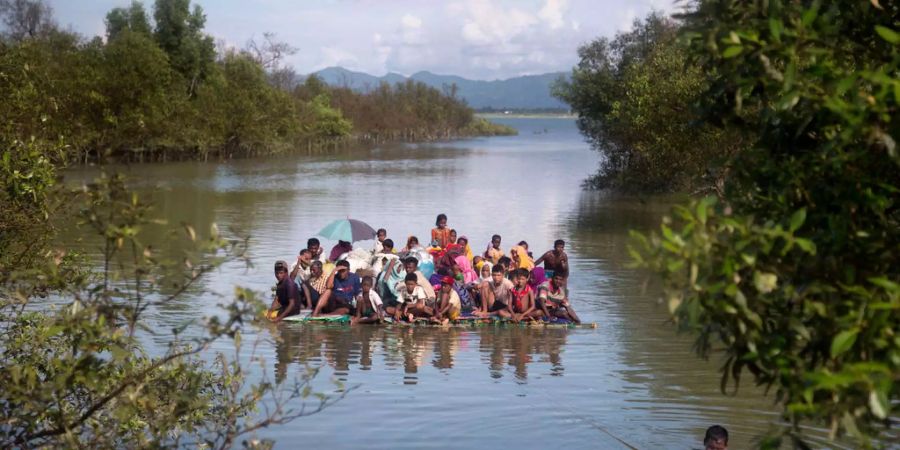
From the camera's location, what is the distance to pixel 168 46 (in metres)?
75.5

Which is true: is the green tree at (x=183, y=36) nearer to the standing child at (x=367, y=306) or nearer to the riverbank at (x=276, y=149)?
the riverbank at (x=276, y=149)

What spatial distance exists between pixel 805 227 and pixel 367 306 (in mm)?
13075

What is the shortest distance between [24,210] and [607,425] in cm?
Result: 668

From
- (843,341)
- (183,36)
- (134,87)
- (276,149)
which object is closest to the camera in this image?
(843,341)

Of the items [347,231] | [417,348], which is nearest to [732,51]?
[417,348]

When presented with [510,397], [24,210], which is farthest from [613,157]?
[24,210]

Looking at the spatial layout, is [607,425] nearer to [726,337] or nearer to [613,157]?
[726,337]

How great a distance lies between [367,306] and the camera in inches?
687

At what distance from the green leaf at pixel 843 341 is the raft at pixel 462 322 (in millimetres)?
13352

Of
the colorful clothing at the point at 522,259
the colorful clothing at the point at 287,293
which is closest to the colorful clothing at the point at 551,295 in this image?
the colorful clothing at the point at 522,259

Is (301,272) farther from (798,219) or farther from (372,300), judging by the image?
(798,219)

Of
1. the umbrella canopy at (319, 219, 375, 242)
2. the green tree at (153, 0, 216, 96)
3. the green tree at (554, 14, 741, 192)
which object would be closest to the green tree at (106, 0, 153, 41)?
the green tree at (153, 0, 216, 96)

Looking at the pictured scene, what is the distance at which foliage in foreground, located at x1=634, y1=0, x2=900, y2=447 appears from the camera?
412cm

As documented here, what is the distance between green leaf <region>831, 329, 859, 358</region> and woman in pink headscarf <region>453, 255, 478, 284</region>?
15.1 m
